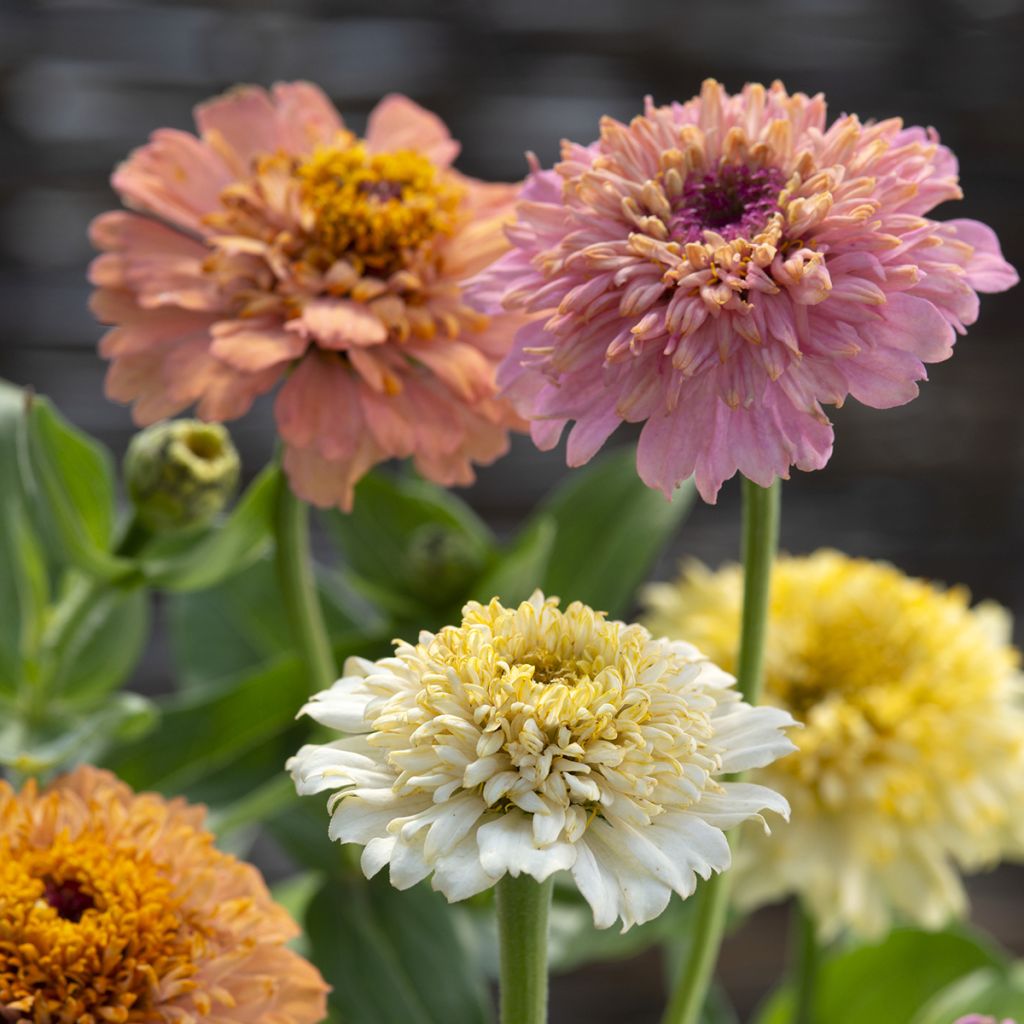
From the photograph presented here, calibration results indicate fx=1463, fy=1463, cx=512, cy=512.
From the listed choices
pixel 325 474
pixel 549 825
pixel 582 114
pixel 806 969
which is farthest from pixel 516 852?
pixel 582 114

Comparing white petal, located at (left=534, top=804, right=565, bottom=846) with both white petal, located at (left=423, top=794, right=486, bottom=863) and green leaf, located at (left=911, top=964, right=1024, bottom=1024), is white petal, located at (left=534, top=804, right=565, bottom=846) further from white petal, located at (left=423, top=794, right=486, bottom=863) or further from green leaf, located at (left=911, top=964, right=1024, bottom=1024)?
green leaf, located at (left=911, top=964, right=1024, bottom=1024)

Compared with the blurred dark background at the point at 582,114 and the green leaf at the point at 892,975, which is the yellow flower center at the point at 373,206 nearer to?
the green leaf at the point at 892,975

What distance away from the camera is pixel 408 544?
43 cm

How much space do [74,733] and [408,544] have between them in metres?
0.12

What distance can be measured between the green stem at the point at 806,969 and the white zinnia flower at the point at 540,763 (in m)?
0.19

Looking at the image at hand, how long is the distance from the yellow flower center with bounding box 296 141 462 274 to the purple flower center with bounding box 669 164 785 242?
78mm

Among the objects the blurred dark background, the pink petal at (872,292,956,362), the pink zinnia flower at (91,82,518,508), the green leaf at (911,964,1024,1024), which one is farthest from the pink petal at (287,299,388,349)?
the blurred dark background

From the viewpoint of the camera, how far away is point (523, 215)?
256mm

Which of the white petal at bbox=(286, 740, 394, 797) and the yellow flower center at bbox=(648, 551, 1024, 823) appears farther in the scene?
the yellow flower center at bbox=(648, 551, 1024, 823)

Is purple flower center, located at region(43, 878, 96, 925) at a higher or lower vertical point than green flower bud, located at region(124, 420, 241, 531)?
lower

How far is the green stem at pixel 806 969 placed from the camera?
378mm

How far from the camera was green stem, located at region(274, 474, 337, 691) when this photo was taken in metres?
0.32

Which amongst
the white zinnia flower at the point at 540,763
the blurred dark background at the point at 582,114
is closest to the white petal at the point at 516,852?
the white zinnia flower at the point at 540,763

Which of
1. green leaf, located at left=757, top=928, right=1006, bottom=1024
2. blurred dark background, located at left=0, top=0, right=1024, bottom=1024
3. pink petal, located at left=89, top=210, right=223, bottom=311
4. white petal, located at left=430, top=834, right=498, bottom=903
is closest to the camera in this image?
white petal, located at left=430, top=834, right=498, bottom=903
